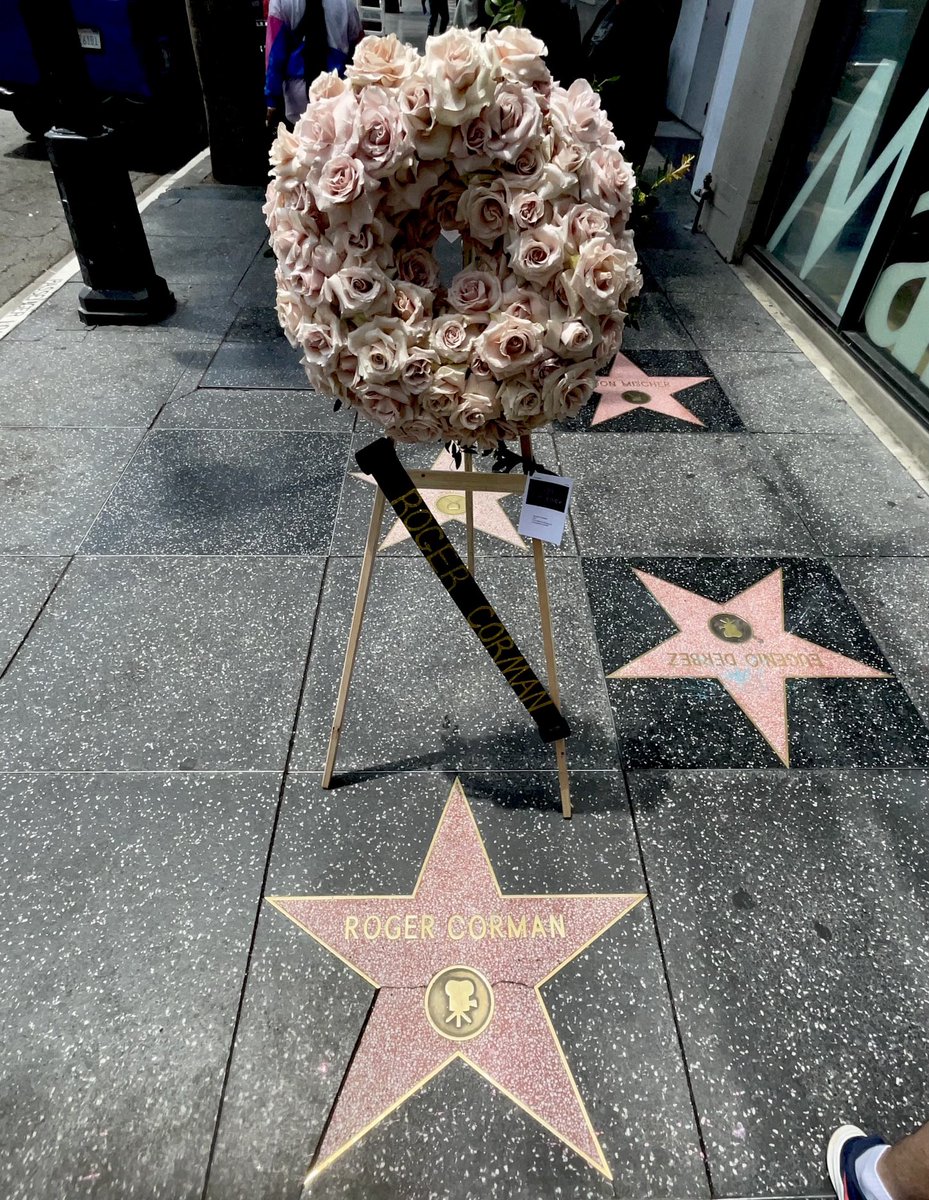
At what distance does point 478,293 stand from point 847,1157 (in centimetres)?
221

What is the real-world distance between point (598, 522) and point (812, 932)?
2155 millimetres

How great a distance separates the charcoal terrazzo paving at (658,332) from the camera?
548cm

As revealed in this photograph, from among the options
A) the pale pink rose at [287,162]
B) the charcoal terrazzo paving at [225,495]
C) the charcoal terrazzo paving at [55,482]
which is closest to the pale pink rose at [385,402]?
the pale pink rose at [287,162]

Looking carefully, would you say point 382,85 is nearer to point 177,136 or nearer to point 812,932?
point 812,932

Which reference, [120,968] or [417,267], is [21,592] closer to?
[120,968]

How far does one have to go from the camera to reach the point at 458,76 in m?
1.44

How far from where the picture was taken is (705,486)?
4.05 m

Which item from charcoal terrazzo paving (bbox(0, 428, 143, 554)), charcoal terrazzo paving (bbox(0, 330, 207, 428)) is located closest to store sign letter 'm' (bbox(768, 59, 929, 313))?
charcoal terrazzo paving (bbox(0, 330, 207, 428))

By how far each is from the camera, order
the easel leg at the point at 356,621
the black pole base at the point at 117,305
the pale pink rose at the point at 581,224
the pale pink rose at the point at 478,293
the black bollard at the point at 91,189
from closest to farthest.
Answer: the pale pink rose at the point at 581,224, the pale pink rose at the point at 478,293, the easel leg at the point at 356,621, the black bollard at the point at 91,189, the black pole base at the point at 117,305

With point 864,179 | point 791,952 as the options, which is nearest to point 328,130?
point 791,952

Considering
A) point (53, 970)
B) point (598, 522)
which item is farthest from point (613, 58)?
point (53, 970)

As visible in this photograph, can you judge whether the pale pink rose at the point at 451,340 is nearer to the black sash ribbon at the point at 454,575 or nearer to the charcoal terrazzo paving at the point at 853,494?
the black sash ribbon at the point at 454,575

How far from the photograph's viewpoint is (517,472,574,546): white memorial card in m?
1.92

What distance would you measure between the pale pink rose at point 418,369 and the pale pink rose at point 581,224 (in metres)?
0.38
